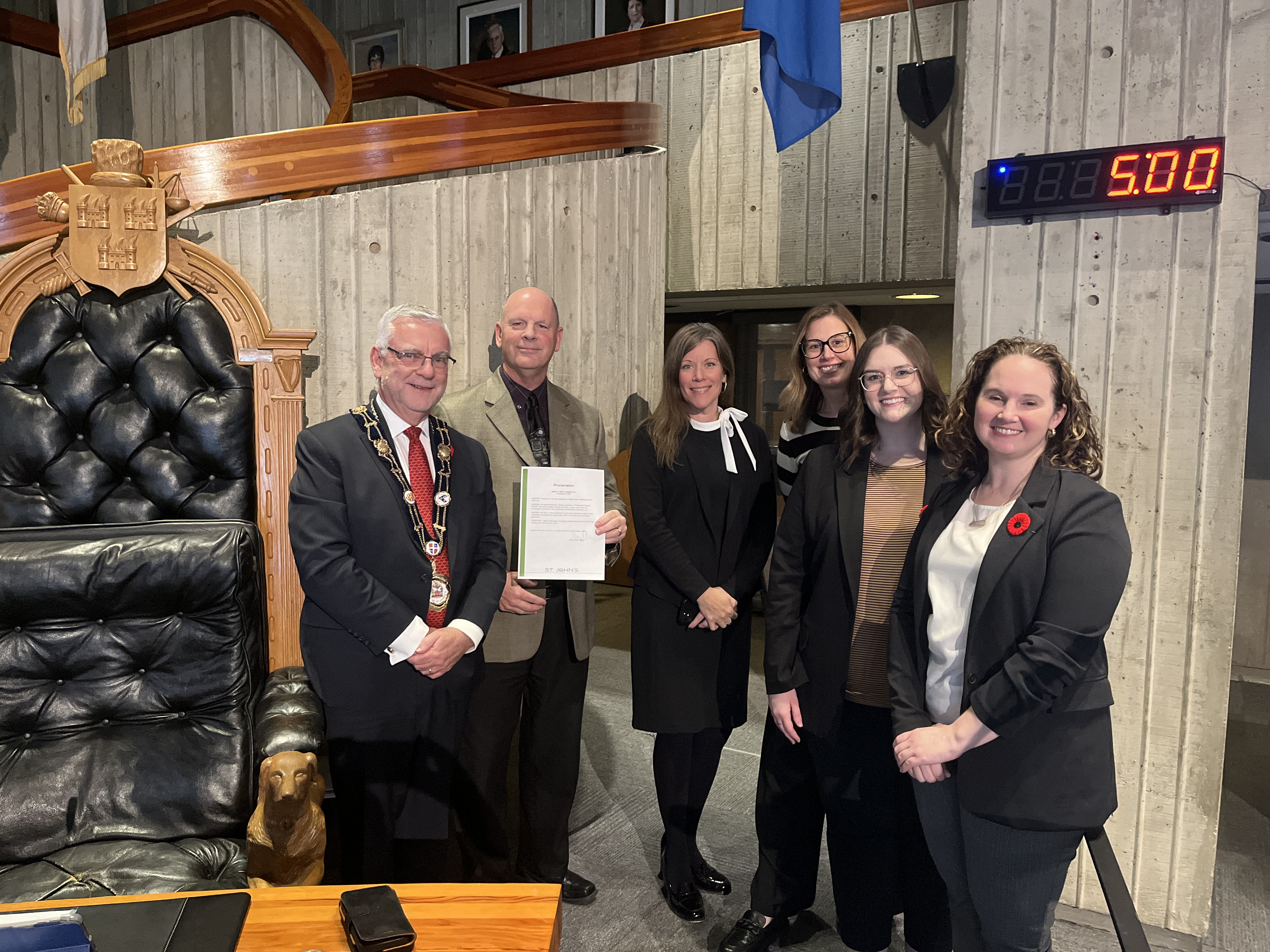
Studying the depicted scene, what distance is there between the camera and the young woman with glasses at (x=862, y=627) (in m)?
1.92

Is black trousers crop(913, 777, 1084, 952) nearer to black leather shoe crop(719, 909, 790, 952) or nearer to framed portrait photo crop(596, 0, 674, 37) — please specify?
black leather shoe crop(719, 909, 790, 952)

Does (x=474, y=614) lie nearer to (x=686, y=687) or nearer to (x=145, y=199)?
(x=686, y=687)

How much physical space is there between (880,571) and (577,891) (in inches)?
52.6

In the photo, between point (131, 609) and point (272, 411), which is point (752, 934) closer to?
point (131, 609)

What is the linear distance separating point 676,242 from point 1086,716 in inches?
166

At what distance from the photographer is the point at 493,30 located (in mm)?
6824

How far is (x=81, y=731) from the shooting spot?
1923 millimetres

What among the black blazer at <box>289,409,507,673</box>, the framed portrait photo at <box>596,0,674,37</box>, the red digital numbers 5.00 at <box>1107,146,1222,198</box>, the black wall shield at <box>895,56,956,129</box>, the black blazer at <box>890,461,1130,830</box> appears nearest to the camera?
the black blazer at <box>890,461,1130,830</box>

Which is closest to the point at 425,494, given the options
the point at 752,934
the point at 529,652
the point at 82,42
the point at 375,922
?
the point at 529,652

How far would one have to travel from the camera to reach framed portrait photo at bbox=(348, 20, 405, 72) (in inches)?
291

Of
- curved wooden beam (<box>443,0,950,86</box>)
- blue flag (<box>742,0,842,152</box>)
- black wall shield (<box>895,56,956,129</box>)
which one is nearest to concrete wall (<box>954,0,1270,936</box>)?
blue flag (<box>742,0,842,152</box>)

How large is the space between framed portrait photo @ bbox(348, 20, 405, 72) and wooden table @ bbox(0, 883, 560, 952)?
731cm

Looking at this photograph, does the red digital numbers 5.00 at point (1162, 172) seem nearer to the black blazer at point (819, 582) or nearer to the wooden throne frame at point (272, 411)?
the black blazer at point (819, 582)

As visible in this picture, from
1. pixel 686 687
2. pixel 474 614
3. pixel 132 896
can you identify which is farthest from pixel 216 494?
pixel 686 687
